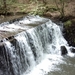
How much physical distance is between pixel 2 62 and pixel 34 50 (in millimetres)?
2655

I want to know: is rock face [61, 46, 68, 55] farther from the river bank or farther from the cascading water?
the river bank

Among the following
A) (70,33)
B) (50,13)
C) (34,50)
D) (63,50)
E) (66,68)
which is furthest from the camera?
(50,13)

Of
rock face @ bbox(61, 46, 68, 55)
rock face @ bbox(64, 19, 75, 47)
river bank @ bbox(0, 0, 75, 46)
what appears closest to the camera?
rock face @ bbox(61, 46, 68, 55)

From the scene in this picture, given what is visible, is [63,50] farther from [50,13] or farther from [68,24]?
[50,13]

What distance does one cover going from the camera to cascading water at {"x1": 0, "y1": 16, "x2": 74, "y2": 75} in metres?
8.97

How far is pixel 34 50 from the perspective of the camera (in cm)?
1071

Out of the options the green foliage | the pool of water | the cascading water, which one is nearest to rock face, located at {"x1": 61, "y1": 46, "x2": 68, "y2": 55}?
the cascading water

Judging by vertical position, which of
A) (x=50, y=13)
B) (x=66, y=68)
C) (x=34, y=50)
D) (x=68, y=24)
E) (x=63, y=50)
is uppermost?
(x=50, y=13)

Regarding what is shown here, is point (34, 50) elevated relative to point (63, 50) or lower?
elevated

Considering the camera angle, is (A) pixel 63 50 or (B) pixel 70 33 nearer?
(A) pixel 63 50

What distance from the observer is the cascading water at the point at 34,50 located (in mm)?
8973

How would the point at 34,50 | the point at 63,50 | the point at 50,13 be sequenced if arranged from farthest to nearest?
the point at 50,13
the point at 63,50
the point at 34,50

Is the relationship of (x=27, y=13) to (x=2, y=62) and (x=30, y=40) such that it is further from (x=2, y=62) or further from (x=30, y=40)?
(x=2, y=62)

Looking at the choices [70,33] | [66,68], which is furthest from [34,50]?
[70,33]
